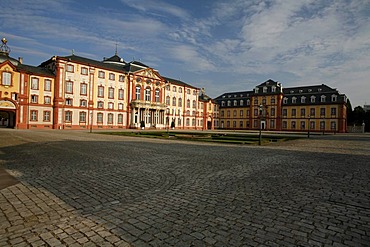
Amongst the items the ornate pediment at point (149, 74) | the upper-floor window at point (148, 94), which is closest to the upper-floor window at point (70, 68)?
the ornate pediment at point (149, 74)

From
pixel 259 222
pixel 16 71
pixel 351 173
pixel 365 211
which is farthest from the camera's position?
pixel 16 71

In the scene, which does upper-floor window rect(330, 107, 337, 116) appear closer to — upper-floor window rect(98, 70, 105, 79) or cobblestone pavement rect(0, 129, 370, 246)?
upper-floor window rect(98, 70, 105, 79)

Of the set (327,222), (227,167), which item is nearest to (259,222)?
(327,222)

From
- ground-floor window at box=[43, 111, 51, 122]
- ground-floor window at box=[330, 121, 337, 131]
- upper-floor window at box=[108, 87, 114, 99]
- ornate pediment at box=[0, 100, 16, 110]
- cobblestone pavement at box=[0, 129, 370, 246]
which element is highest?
upper-floor window at box=[108, 87, 114, 99]

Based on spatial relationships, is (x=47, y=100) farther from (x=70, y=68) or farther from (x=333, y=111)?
(x=333, y=111)

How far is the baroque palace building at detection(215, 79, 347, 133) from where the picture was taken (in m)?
61.2

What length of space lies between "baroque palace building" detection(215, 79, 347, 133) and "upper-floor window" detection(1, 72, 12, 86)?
167 feet

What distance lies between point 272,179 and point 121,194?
172 inches

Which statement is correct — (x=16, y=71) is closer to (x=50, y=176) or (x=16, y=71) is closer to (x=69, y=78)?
(x=69, y=78)

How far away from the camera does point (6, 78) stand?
39375 mm

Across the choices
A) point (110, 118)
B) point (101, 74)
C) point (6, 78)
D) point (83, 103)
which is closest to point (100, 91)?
point (101, 74)

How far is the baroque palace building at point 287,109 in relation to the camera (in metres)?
61.2

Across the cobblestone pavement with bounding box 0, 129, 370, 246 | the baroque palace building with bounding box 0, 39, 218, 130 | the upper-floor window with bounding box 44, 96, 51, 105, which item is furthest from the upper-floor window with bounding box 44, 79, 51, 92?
the cobblestone pavement with bounding box 0, 129, 370, 246

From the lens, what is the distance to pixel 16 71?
40.4 meters
